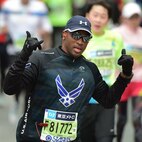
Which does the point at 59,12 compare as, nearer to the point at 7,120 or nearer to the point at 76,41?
the point at 7,120

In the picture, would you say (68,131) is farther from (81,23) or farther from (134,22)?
(134,22)

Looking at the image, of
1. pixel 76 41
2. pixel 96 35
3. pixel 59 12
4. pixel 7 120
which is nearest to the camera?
pixel 76 41

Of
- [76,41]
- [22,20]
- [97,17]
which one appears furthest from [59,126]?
[22,20]

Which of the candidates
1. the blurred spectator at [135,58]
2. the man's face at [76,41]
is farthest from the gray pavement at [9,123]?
the man's face at [76,41]

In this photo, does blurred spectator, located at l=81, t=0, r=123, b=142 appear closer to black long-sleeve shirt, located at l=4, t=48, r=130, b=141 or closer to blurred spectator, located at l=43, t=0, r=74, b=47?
black long-sleeve shirt, located at l=4, t=48, r=130, b=141

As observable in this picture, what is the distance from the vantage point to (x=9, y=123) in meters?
10.4

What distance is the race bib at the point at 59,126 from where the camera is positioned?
18.7 ft

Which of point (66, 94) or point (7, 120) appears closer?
point (66, 94)

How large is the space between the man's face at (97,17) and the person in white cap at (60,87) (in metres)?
1.52

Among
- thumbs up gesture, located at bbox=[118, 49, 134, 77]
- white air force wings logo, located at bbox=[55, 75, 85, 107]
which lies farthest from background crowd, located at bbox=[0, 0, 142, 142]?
white air force wings logo, located at bbox=[55, 75, 85, 107]

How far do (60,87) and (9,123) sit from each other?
15.9 ft

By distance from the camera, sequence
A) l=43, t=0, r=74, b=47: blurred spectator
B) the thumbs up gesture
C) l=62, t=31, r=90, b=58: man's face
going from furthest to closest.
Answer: l=43, t=0, r=74, b=47: blurred spectator < the thumbs up gesture < l=62, t=31, r=90, b=58: man's face

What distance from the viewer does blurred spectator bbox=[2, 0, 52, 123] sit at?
1053 centimetres

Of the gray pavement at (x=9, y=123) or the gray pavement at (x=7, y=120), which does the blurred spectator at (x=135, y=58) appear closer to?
the gray pavement at (x=9, y=123)
